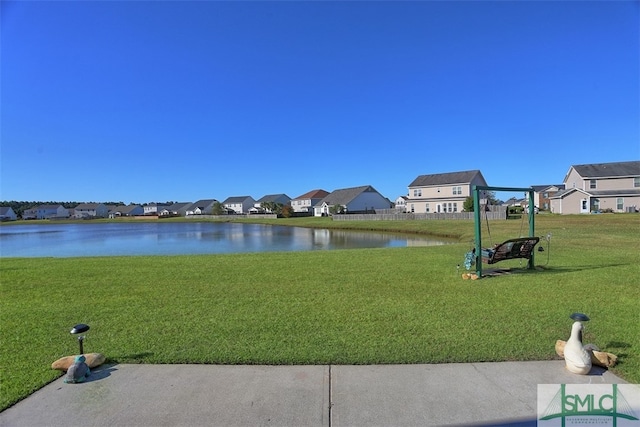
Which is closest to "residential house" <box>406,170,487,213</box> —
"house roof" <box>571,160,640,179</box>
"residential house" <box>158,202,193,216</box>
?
"house roof" <box>571,160,640,179</box>

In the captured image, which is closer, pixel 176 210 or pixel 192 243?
pixel 192 243

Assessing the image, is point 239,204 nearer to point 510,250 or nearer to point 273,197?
point 273,197

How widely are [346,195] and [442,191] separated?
2587 centimetres

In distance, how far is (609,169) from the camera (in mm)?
40125

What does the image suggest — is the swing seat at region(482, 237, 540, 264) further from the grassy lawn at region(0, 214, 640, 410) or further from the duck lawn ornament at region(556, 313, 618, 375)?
the duck lawn ornament at region(556, 313, 618, 375)

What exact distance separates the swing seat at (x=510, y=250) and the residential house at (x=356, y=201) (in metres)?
58.3

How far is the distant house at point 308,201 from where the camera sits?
289 ft

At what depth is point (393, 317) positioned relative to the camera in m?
5.31

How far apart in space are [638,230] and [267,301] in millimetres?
22787

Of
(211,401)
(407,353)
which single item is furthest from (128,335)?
(407,353)

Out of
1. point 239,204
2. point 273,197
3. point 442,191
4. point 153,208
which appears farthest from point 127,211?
point 442,191

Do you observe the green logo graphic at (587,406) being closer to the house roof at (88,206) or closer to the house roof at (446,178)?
the house roof at (446,178)

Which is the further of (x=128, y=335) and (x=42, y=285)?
(x=42, y=285)

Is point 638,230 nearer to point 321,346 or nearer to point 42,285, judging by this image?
point 321,346
